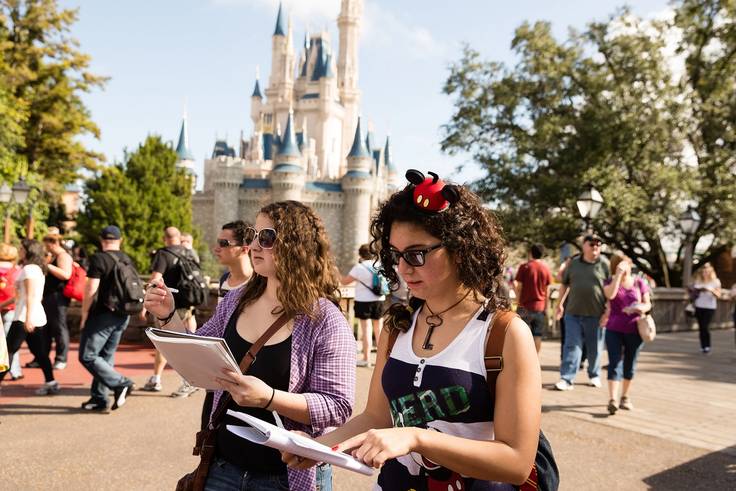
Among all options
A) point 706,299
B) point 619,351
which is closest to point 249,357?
point 619,351

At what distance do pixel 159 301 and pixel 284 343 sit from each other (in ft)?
1.86

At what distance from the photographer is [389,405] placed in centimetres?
189

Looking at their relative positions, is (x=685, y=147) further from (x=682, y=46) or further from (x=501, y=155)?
(x=501, y=155)

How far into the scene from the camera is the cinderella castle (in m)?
64.2

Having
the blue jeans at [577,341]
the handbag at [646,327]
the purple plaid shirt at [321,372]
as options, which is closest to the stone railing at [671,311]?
the blue jeans at [577,341]

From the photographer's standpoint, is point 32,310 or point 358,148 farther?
point 358,148

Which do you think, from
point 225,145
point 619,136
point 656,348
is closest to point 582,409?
point 656,348

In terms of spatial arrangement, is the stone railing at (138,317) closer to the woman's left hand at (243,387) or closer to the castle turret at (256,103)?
the woman's left hand at (243,387)

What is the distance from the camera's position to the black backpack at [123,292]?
18.5ft

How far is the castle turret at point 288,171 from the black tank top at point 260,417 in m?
61.1

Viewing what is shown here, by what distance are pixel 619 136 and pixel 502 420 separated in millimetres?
21161

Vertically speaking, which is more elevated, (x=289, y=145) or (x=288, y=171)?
(x=289, y=145)

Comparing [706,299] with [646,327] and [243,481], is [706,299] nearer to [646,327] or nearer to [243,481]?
[646,327]

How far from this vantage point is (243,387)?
6.36 feet
